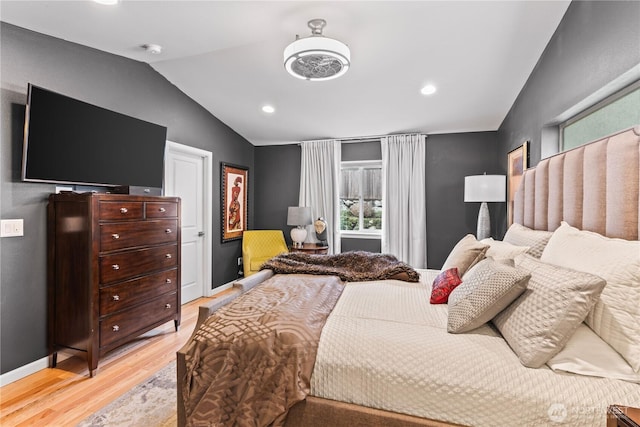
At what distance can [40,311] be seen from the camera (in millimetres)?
2391

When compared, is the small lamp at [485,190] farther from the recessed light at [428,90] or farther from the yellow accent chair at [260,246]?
the yellow accent chair at [260,246]

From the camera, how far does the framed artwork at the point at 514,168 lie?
2.95 metres

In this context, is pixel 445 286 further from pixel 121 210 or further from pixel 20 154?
pixel 20 154

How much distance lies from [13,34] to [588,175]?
3868 millimetres

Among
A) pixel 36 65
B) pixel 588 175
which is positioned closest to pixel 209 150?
pixel 36 65

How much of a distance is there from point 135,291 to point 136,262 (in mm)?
249

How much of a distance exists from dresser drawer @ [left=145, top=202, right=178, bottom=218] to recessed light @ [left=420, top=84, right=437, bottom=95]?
2923 millimetres

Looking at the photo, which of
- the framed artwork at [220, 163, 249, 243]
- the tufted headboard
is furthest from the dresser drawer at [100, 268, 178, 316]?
the tufted headboard

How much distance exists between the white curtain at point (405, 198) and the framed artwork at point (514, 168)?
1156mm

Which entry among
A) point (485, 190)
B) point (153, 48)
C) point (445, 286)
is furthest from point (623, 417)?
point (153, 48)

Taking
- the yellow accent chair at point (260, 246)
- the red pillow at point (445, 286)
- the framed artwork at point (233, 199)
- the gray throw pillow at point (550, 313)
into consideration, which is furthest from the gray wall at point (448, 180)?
the gray throw pillow at point (550, 313)

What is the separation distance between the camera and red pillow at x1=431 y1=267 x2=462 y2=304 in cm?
192

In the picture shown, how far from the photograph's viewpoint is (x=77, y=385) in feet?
7.19

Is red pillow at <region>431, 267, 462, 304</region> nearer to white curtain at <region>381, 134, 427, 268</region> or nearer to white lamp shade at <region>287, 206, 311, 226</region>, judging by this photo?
white curtain at <region>381, 134, 427, 268</region>
